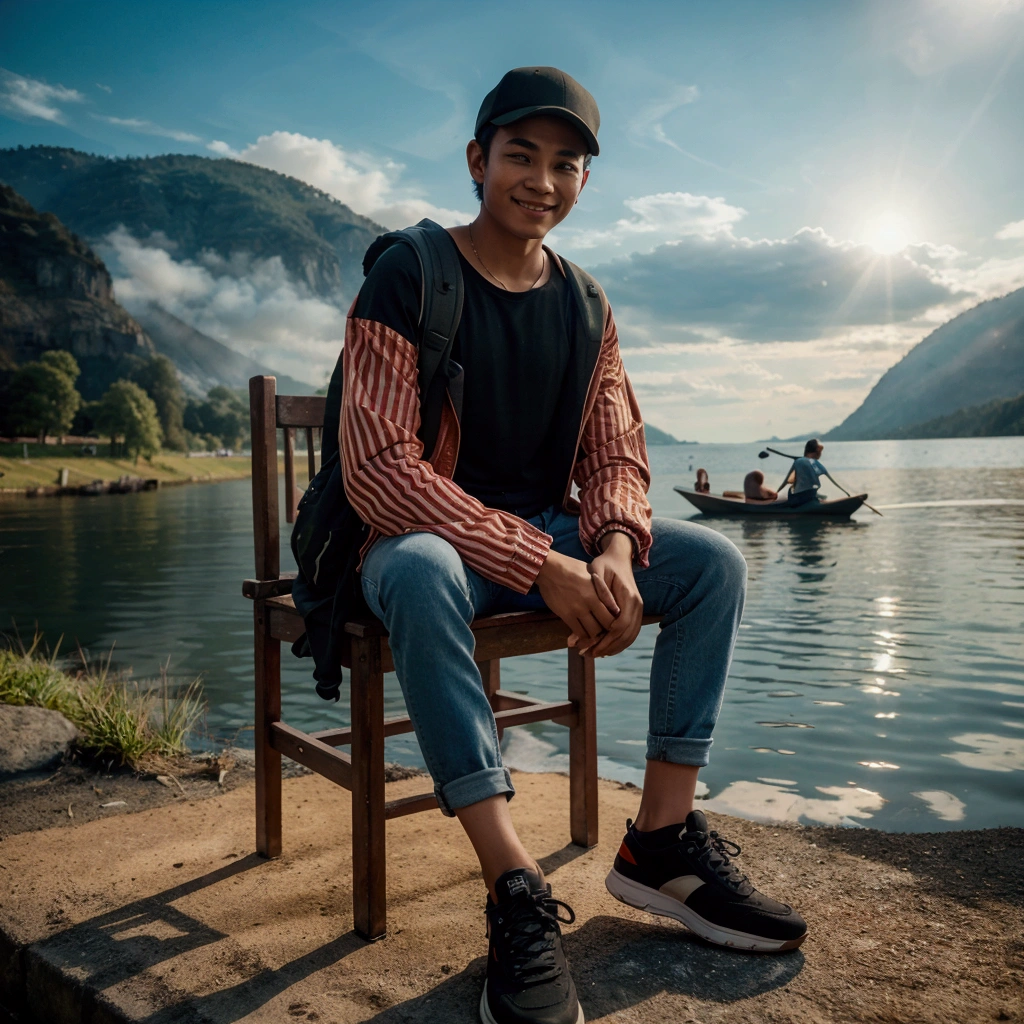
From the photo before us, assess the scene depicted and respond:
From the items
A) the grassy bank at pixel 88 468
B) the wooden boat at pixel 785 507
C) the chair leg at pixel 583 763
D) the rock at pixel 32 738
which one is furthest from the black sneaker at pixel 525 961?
the grassy bank at pixel 88 468

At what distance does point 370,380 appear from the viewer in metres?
1.96

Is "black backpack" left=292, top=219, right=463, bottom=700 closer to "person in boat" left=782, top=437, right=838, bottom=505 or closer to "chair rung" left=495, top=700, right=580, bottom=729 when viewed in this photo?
"chair rung" left=495, top=700, right=580, bottom=729

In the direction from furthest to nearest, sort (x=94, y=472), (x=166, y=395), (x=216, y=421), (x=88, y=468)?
1. (x=216, y=421)
2. (x=166, y=395)
3. (x=88, y=468)
4. (x=94, y=472)

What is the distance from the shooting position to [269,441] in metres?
2.46

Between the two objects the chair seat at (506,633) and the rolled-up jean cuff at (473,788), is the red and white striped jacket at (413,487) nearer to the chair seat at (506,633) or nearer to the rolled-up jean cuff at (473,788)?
the chair seat at (506,633)

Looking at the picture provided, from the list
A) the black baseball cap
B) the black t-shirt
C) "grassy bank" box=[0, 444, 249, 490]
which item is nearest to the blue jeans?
the black t-shirt

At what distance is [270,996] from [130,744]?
6.49ft

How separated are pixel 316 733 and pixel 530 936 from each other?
3.56 feet

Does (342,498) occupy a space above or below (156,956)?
above

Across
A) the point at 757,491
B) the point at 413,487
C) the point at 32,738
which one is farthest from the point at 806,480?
the point at 413,487

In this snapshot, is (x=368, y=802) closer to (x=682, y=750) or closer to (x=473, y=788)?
(x=473, y=788)

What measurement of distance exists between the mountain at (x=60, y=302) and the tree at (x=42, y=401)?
49593mm

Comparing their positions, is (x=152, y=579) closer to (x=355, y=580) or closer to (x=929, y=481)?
(x=355, y=580)

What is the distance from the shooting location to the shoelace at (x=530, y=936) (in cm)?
160
